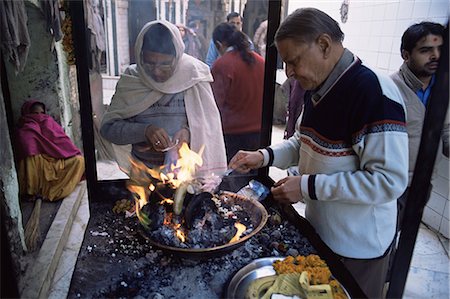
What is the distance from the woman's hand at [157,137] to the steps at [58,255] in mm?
1681

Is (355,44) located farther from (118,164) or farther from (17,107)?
(17,107)

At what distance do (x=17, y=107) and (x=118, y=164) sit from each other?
112 inches

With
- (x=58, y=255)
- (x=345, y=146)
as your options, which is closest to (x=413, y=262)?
(x=345, y=146)

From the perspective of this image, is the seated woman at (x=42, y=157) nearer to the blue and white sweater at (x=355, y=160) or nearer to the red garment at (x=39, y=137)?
the red garment at (x=39, y=137)

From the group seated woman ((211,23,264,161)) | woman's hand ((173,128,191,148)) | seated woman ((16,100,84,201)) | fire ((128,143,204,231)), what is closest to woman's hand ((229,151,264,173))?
fire ((128,143,204,231))

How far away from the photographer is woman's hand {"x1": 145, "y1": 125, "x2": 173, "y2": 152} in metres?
2.61

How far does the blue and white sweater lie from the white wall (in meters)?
2.46

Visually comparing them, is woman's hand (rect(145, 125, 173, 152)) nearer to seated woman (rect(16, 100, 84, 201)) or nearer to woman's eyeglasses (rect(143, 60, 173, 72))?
woman's eyeglasses (rect(143, 60, 173, 72))

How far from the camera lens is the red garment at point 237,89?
12.1ft

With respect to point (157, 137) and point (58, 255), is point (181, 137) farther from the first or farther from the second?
point (58, 255)

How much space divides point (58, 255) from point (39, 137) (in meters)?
1.74

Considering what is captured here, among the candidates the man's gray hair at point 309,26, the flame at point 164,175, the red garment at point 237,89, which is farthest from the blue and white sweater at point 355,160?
the red garment at point 237,89

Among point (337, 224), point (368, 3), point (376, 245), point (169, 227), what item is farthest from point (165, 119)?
point (368, 3)

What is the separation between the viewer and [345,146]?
5.52ft
